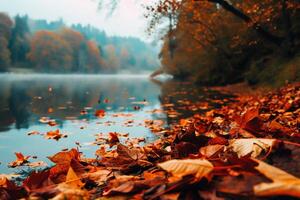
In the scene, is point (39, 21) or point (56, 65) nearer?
Result: point (56, 65)

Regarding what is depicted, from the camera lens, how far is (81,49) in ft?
347

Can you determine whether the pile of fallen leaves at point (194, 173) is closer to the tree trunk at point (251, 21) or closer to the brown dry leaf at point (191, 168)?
the brown dry leaf at point (191, 168)

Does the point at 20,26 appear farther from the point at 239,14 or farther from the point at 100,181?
the point at 100,181

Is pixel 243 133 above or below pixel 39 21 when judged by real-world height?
below

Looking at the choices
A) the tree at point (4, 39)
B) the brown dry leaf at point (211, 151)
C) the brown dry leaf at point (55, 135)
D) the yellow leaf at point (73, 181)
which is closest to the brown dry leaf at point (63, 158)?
the yellow leaf at point (73, 181)

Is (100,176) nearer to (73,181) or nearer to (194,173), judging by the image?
(73,181)

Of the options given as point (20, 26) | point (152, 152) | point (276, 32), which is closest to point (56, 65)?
point (20, 26)

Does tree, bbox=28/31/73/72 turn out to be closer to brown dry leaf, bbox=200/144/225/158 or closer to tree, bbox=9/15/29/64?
tree, bbox=9/15/29/64

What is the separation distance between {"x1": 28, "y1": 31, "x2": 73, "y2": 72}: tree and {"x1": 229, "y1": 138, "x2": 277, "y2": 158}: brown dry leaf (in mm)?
85589

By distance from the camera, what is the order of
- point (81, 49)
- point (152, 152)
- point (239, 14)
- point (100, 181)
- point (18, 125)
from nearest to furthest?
point (100, 181), point (152, 152), point (18, 125), point (239, 14), point (81, 49)

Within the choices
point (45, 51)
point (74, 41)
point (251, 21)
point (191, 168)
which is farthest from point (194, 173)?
point (74, 41)

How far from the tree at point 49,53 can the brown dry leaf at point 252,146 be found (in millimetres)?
85589

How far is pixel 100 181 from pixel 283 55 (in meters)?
12.3

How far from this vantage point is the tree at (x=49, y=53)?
275ft
